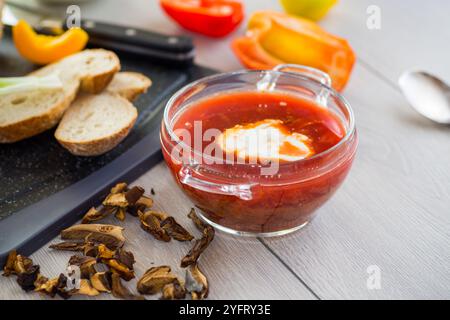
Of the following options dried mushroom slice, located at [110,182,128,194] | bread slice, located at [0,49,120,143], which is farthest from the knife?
dried mushroom slice, located at [110,182,128,194]

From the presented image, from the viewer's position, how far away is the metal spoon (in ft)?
6.45

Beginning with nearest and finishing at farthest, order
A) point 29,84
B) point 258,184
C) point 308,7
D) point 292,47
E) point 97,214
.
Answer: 1. point 258,184
2. point 97,214
3. point 29,84
4. point 292,47
5. point 308,7

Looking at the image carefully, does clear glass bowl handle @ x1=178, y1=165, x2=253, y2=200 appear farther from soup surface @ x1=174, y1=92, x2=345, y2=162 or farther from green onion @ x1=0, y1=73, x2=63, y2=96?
green onion @ x1=0, y1=73, x2=63, y2=96

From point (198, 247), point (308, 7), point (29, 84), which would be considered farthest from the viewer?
point (308, 7)

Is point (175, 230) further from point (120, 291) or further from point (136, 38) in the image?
point (136, 38)

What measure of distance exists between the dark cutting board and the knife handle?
0.68 feet

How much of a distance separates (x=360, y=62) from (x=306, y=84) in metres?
0.71

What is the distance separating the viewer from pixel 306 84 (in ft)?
5.49

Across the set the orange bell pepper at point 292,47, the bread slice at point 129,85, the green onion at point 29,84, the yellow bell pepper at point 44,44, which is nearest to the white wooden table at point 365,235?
the orange bell pepper at point 292,47

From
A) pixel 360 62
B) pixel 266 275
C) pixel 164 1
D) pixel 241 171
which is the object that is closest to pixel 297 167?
pixel 241 171

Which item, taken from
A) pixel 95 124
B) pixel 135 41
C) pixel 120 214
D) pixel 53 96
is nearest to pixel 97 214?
pixel 120 214

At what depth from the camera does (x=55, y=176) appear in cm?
172

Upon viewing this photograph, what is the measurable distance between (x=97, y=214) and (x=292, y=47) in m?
0.98
